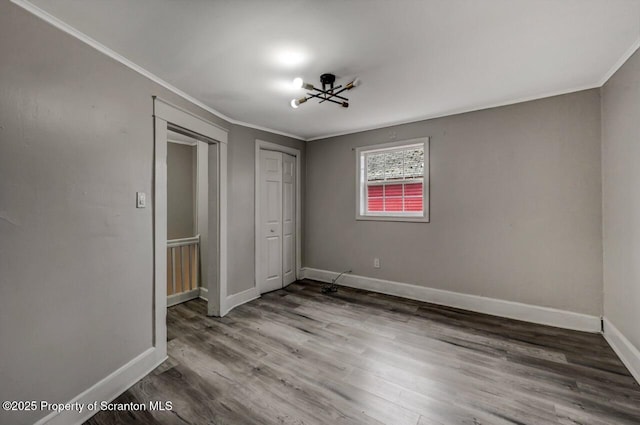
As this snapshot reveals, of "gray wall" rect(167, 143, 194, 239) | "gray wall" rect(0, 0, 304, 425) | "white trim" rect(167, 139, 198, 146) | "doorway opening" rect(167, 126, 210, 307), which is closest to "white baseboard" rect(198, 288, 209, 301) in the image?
"doorway opening" rect(167, 126, 210, 307)

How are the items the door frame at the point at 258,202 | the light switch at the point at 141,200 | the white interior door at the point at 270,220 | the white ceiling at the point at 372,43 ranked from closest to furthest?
the white ceiling at the point at 372,43, the light switch at the point at 141,200, the door frame at the point at 258,202, the white interior door at the point at 270,220

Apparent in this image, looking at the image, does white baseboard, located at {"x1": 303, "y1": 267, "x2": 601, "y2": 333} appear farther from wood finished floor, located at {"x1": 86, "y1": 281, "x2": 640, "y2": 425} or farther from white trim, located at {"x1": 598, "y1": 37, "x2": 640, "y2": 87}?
white trim, located at {"x1": 598, "y1": 37, "x2": 640, "y2": 87}

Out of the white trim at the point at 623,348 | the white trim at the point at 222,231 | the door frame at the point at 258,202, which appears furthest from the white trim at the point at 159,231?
the white trim at the point at 623,348

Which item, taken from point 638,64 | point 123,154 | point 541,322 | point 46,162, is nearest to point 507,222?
point 541,322

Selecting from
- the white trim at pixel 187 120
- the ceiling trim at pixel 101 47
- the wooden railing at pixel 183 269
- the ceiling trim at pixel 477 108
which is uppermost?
the ceiling trim at pixel 477 108

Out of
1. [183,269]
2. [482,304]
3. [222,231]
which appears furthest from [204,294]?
[482,304]

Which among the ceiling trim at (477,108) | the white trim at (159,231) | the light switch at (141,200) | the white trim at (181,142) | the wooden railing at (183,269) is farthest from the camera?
the white trim at (181,142)

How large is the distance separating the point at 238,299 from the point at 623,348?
3814 millimetres

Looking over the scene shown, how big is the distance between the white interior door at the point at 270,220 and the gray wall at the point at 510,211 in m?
1.40

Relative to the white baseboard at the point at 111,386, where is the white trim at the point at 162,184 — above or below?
above

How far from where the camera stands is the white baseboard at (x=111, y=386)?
60.7 inches

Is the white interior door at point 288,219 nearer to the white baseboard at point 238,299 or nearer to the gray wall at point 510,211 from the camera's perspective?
the white baseboard at point 238,299

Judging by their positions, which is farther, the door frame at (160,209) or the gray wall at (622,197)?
the door frame at (160,209)

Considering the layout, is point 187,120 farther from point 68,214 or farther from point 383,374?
point 383,374
